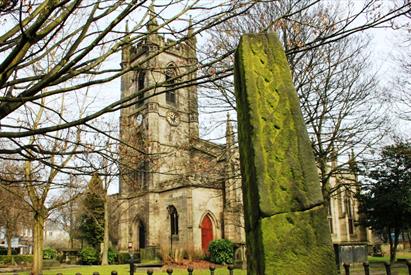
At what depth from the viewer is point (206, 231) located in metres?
30.1

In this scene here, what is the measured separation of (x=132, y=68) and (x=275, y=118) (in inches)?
73.5

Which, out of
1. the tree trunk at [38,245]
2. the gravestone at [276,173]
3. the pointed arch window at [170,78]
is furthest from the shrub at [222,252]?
the gravestone at [276,173]

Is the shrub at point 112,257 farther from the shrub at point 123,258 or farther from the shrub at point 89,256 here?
the shrub at point 89,256

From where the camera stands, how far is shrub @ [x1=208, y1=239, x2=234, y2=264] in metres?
23.1

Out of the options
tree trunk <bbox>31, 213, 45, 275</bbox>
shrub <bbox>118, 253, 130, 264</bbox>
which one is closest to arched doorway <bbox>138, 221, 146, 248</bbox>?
shrub <bbox>118, 253, 130, 264</bbox>

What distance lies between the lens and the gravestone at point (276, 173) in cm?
324

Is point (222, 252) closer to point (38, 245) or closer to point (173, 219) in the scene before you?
point (173, 219)

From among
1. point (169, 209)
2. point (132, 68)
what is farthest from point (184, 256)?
point (132, 68)

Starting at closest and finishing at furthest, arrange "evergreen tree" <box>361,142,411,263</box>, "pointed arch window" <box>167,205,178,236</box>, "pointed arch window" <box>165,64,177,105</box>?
"pointed arch window" <box>165,64,177,105</box>
"evergreen tree" <box>361,142,411,263</box>
"pointed arch window" <box>167,205,178,236</box>

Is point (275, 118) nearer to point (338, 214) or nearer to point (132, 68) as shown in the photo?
point (132, 68)

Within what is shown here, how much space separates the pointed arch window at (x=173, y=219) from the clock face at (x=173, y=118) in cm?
811

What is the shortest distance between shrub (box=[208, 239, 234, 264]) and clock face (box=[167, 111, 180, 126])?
14.9 m

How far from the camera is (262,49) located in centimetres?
393

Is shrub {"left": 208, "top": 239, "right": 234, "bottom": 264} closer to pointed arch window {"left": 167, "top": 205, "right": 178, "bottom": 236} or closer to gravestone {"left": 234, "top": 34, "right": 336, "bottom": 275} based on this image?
pointed arch window {"left": 167, "top": 205, "right": 178, "bottom": 236}
